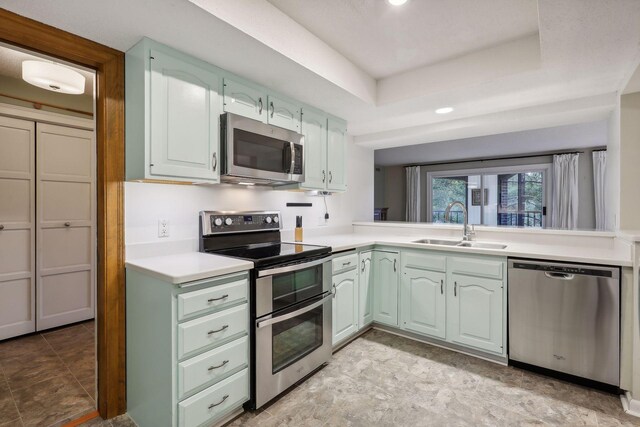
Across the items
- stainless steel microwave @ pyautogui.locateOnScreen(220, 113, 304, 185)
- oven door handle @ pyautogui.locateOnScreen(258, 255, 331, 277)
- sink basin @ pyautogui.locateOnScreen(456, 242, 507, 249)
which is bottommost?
oven door handle @ pyautogui.locateOnScreen(258, 255, 331, 277)

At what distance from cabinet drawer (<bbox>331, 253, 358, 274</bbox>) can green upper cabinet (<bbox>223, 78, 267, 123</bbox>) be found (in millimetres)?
1200

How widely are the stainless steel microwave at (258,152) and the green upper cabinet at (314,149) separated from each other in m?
0.17

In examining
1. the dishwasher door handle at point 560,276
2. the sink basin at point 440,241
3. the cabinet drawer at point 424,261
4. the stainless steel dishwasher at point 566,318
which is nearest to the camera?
the stainless steel dishwasher at point 566,318

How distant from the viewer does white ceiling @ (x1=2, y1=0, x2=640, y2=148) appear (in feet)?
4.97

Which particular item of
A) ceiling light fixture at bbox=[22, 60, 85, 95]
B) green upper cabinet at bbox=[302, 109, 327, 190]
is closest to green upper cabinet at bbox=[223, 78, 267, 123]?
green upper cabinet at bbox=[302, 109, 327, 190]

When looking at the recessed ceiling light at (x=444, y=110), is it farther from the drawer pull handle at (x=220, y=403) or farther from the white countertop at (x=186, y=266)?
the drawer pull handle at (x=220, y=403)

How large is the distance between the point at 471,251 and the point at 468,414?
1122 millimetres

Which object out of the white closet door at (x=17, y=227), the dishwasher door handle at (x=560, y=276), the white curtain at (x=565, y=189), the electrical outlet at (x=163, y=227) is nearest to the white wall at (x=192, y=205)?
the electrical outlet at (x=163, y=227)

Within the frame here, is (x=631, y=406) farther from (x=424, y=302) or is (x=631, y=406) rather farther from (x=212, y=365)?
(x=212, y=365)

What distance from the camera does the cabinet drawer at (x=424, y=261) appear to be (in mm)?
2653

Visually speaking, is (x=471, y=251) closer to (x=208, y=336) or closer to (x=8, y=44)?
(x=208, y=336)

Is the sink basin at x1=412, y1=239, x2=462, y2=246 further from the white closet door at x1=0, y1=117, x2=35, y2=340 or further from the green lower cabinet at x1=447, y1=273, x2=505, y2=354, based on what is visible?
the white closet door at x1=0, y1=117, x2=35, y2=340

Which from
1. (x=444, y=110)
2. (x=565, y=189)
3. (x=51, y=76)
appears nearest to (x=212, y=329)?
(x=51, y=76)

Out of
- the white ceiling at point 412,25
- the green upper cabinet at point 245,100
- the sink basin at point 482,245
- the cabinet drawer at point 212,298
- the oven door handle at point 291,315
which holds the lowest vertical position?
the oven door handle at point 291,315
